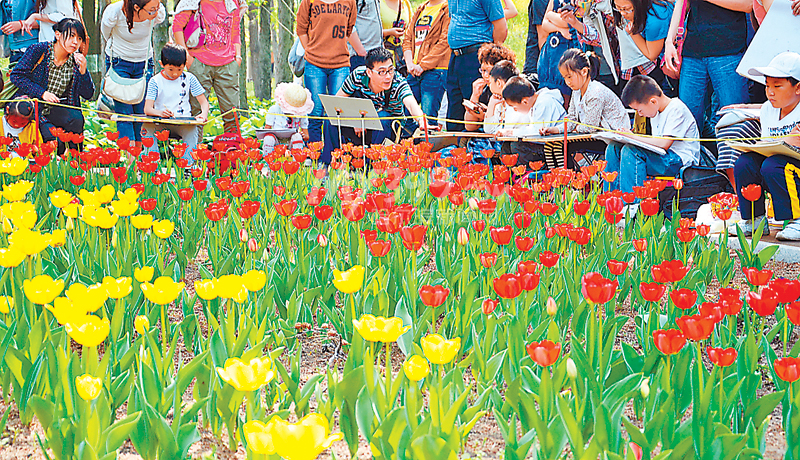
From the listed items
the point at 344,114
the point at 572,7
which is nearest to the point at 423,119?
the point at 344,114

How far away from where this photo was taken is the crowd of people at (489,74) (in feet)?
13.5

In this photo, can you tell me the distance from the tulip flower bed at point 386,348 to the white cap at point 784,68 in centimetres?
73

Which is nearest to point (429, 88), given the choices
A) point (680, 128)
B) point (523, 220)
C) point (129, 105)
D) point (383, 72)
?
point (383, 72)

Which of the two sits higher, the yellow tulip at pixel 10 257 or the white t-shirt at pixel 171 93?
the white t-shirt at pixel 171 93

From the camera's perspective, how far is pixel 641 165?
165 inches

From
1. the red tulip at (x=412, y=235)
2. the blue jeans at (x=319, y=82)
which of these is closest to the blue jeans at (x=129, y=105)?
the blue jeans at (x=319, y=82)

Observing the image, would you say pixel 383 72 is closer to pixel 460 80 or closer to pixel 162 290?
pixel 460 80

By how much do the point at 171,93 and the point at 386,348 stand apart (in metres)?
5.05

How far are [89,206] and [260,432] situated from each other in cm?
177

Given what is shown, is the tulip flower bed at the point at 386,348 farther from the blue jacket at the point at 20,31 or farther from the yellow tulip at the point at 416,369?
the blue jacket at the point at 20,31

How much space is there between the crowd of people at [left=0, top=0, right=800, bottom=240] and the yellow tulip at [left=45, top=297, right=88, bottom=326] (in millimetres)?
2691

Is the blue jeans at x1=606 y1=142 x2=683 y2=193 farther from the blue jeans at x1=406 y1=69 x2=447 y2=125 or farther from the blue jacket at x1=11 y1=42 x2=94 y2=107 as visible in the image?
the blue jacket at x1=11 y1=42 x2=94 y2=107

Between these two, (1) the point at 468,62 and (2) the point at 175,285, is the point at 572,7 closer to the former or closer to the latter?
(1) the point at 468,62

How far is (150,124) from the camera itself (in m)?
5.98
